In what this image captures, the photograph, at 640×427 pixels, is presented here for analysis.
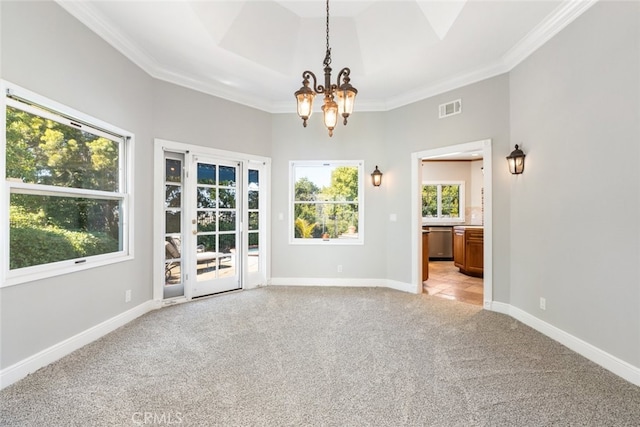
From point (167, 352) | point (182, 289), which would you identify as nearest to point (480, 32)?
point (167, 352)

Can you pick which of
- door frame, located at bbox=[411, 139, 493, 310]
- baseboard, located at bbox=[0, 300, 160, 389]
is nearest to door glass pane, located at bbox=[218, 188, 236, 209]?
baseboard, located at bbox=[0, 300, 160, 389]

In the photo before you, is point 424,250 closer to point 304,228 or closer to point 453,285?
point 453,285

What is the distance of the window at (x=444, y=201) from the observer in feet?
26.6

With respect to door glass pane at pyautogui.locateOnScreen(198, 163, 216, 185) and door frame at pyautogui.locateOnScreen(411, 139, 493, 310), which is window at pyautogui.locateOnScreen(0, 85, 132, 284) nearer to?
door glass pane at pyautogui.locateOnScreen(198, 163, 216, 185)

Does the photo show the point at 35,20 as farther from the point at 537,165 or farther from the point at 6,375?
the point at 537,165

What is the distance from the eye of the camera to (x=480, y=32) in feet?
10.2

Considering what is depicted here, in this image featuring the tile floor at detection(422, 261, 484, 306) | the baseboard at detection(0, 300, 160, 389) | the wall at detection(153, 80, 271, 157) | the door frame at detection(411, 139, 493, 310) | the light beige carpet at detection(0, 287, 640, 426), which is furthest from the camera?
the tile floor at detection(422, 261, 484, 306)

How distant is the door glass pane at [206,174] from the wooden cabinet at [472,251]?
477 centimetres

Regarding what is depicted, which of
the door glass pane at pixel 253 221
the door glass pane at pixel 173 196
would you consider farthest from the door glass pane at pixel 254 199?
the door glass pane at pixel 173 196

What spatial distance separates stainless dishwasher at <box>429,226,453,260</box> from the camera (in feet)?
Answer: 25.9

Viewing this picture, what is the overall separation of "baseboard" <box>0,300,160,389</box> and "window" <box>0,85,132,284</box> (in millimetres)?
616

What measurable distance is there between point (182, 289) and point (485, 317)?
3982 mm

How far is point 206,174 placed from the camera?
14.4 feet

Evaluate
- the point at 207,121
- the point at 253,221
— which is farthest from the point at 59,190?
the point at 253,221
